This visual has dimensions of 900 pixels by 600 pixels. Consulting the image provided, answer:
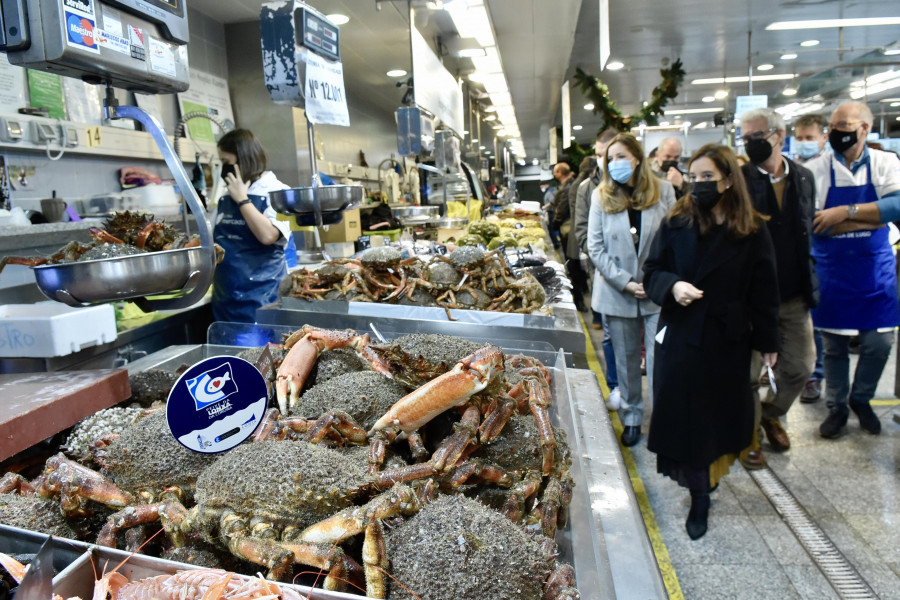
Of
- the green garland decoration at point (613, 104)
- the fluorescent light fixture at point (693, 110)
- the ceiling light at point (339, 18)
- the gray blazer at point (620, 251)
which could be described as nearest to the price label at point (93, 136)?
the ceiling light at point (339, 18)

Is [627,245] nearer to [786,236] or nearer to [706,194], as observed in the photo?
[786,236]

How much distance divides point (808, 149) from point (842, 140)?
64 centimetres

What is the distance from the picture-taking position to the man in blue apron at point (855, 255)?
12.0ft

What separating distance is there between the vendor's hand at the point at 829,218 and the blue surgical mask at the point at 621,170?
131 centimetres

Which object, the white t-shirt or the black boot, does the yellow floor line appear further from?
the white t-shirt

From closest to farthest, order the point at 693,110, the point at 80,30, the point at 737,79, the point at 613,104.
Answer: the point at 80,30, the point at 613,104, the point at 737,79, the point at 693,110

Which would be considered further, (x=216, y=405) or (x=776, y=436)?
(x=776, y=436)

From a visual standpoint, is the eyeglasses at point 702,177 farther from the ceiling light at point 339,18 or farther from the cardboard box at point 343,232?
the ceiling light at point 339,18

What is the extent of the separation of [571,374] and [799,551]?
1.53m

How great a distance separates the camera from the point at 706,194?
8.69 ft

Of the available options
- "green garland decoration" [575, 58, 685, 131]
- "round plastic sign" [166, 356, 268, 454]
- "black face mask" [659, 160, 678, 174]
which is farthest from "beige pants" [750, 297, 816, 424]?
"green garland decoration" [575, 58, 685, 131]

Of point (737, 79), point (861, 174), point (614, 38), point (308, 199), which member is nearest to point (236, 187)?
point (308, 199)

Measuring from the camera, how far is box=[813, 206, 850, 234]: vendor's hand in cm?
367

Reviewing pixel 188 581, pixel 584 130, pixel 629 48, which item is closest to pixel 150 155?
pixel 188 581
